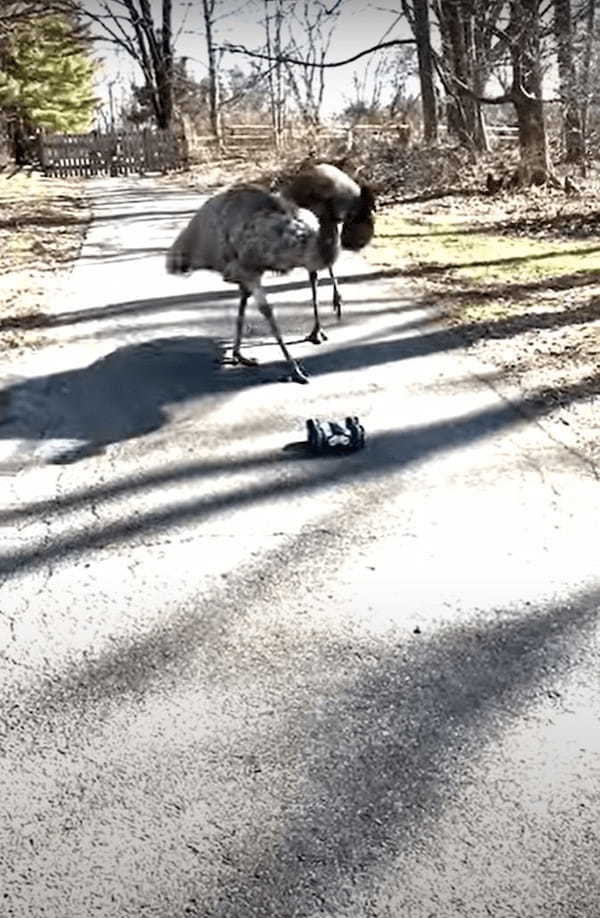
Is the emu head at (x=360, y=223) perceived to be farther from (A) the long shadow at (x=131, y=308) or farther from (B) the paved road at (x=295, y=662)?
(B) the paved road at (x=295, y=662)

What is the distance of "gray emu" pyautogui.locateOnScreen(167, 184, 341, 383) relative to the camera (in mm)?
5824

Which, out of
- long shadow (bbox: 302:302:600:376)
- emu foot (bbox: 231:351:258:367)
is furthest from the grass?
emu foot (bbox: 231:351:258:367)

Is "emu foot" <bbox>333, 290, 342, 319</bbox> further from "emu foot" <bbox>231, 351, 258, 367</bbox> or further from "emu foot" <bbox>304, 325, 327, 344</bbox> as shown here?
"emu foot" <bbox>231, 351, 258, 367</bbox>

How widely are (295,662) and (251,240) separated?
137 inches

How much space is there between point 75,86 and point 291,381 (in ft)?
121

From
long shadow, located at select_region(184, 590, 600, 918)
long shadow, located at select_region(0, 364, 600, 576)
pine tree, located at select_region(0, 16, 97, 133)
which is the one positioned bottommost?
long shadow, located at select_region(184, 590, 600, 918)

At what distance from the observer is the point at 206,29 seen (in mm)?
43281

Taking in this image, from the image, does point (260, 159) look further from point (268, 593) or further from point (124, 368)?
point (268, 593)

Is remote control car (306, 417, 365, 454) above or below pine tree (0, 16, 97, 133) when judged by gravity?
below

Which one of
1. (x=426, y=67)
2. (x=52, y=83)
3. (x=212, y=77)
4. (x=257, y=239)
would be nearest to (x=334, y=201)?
(x=257, y=239)

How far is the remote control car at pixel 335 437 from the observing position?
4820mm

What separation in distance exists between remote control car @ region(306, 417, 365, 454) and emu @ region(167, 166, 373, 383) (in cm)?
121

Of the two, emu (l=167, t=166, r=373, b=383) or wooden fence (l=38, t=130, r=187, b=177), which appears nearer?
emu (l=167, t=166, r=373, b=383)

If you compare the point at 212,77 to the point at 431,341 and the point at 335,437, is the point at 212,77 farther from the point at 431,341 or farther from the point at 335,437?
the point at 335,437
